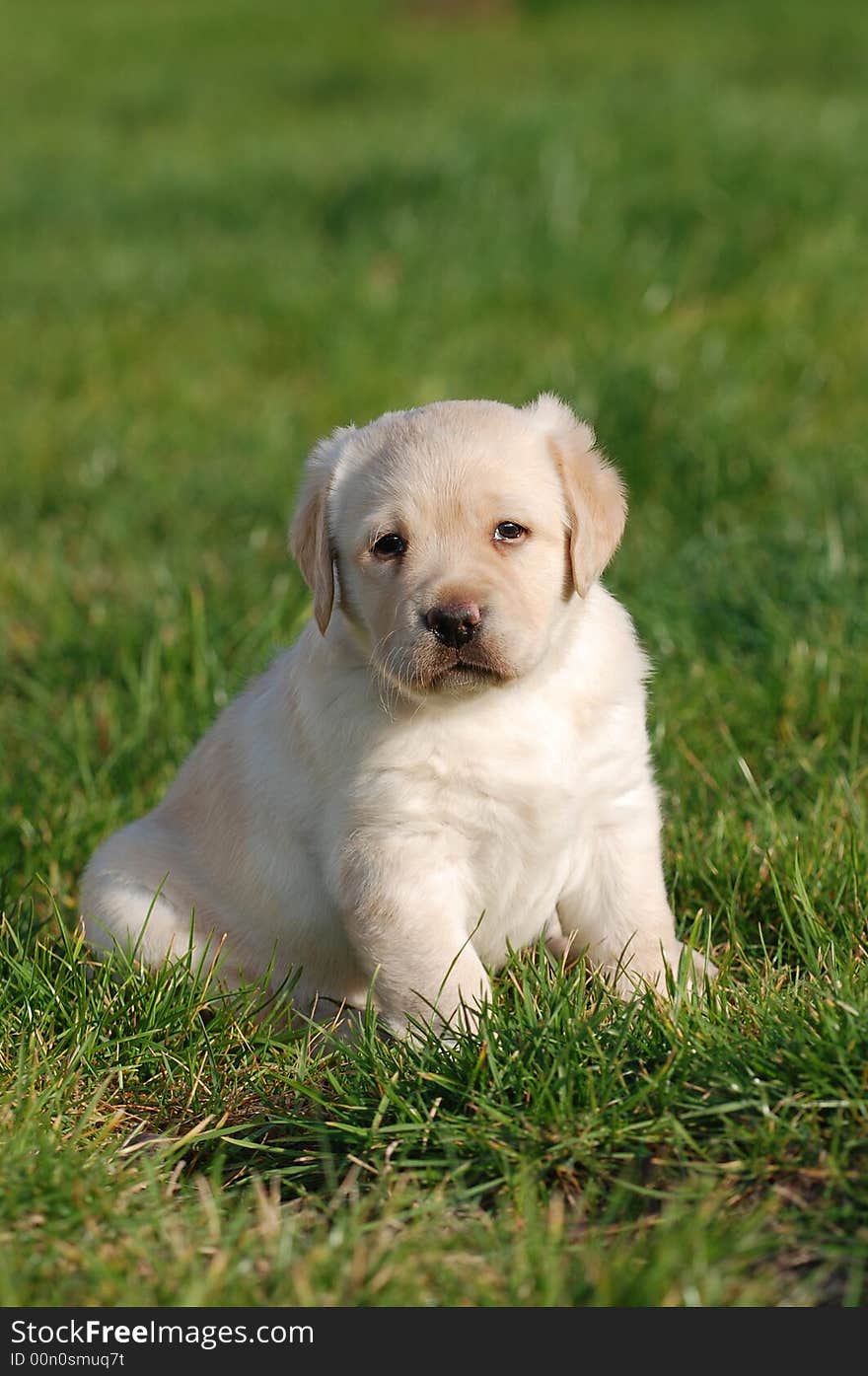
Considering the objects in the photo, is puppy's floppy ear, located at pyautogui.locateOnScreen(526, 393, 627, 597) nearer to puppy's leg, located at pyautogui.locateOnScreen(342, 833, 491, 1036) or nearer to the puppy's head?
the puppy's head

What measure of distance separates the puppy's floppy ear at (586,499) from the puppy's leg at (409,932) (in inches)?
24.7

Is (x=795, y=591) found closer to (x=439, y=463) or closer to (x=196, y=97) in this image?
(x=439, y=463)

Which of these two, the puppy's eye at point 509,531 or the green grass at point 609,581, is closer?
the green grass at point 609,581

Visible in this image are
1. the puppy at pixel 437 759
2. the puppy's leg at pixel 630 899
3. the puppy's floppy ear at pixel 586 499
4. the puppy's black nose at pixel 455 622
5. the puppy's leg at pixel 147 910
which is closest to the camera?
the puppy's black nose at pixel 455 622

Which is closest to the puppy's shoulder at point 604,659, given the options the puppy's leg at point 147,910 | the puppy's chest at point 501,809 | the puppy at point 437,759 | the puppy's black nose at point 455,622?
the puppy at point 437,759

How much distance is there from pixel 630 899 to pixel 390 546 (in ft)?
2.83

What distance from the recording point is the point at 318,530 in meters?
3.07

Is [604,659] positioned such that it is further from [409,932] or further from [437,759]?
[409,932]

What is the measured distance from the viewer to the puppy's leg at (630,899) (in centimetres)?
312

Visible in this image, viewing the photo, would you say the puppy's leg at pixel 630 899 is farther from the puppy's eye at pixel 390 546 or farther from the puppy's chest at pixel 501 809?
the puppy's eye at pixel 390 546

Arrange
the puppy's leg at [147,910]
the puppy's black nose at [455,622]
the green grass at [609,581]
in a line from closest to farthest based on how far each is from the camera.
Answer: the green grass at [609,581] < the puppy's black nose at [455,622] < the puppy's leg at [147,910]

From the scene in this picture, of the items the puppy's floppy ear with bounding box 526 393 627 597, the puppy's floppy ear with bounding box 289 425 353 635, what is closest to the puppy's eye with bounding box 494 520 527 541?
the puppy's floppy ear with bounding box 526 393 627 597

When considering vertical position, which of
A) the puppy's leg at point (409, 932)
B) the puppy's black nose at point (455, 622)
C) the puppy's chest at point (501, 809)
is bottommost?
the puppy's leg at point (409, 932)

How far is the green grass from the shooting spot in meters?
2.29
